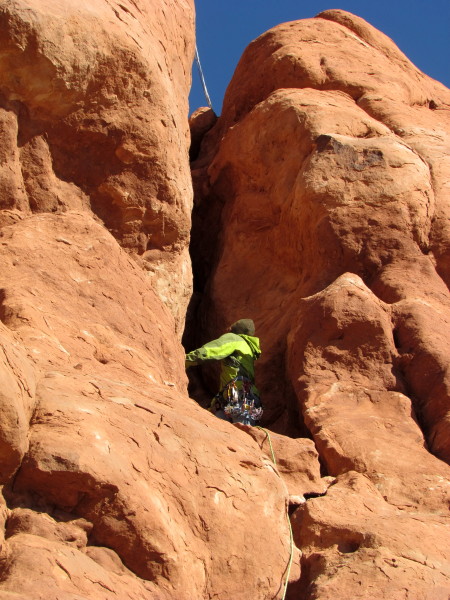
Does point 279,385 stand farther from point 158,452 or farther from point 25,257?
point 158,452

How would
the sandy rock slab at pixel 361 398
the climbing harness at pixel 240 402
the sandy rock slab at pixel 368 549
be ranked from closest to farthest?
the sandy rock slab at pixel 368 549 < the sandy rock slab at pixel 361 398 < the climbing harness at pixel 240 402

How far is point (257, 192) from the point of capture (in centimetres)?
1243

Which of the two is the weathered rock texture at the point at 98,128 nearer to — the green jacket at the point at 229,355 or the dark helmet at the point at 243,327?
the dark helmet at the point at 243,327

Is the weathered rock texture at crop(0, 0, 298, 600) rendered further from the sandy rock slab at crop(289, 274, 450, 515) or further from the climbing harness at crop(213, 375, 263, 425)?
the climbing harness at crop(213, 375, 263, 425)

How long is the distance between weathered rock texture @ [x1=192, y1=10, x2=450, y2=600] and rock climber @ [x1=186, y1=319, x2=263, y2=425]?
544 mm

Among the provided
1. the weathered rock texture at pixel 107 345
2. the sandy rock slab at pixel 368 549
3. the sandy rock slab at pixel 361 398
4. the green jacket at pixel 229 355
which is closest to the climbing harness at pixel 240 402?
the green jacket at pixel 229 355

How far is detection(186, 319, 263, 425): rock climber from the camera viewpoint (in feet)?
29.0

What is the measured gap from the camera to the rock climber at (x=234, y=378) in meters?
8.85

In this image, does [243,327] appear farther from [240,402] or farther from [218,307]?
[218,307]

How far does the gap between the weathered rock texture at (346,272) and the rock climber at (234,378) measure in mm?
544

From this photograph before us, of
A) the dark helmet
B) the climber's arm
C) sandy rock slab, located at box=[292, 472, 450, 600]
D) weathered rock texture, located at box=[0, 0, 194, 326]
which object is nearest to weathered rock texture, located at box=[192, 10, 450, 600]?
sandy rock slab, located at box=[292, 472, 450, 600]

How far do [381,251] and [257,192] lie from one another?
2416mm

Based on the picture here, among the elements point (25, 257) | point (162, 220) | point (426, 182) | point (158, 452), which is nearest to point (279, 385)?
point (162, 220)

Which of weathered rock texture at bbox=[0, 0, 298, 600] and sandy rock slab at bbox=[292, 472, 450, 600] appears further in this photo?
sandy rock slab at bbox=[292, 472, 450, 600]
